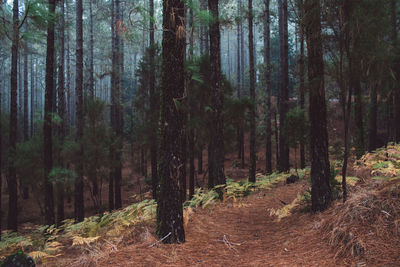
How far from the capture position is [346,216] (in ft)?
→ 13.7

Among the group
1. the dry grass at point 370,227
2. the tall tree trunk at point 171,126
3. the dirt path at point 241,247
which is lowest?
the dirt path at point 241,247

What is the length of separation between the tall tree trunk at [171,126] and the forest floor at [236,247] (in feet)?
1.25

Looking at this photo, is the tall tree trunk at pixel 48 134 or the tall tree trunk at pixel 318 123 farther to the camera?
the tall tree trunk at pixel 48 134

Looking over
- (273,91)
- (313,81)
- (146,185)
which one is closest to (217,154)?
(313,81)

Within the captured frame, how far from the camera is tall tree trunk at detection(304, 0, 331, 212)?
564 centimetres

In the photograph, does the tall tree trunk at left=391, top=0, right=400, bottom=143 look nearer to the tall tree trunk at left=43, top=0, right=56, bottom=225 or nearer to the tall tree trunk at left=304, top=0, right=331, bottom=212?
the tall tree trunk at left=304, top=0, right=331, bottom=212

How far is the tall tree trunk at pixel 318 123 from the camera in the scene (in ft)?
18.5

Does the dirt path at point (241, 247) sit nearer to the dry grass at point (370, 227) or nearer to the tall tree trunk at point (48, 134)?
the dry grass at point (370, 227)

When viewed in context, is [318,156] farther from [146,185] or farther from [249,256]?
[146,185]

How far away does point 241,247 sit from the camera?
15.4 feet

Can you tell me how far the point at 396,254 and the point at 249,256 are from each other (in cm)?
189

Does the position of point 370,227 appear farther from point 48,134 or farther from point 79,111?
point 79,111

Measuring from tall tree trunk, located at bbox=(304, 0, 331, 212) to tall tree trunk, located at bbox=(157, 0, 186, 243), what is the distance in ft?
8.99

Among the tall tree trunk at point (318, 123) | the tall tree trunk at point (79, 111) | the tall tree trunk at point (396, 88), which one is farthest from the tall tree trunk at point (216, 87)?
the tall tree trunk at point (396, 88)
